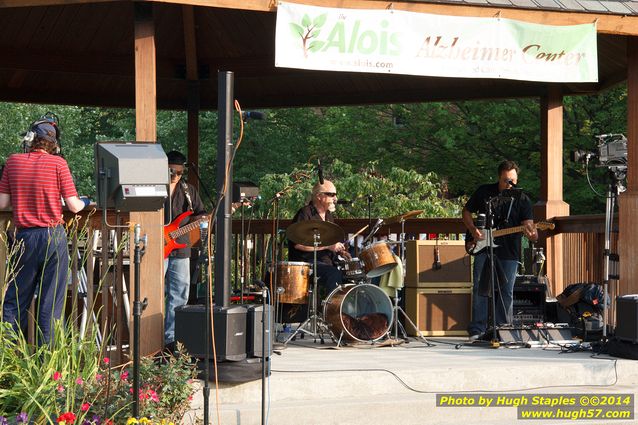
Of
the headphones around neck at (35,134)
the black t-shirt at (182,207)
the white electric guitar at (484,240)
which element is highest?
the headphones around neck at (35,134)

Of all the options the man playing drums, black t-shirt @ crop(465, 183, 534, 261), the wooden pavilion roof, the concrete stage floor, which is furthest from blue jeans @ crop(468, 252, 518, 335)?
the wooden pavilion roof

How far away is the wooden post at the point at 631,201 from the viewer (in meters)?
9.28

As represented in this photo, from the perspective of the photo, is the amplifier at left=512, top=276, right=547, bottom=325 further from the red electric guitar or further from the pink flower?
the pink flower

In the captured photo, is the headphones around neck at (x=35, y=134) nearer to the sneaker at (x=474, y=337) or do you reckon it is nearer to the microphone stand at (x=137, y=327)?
the microphone stand at (x=137, y=327)

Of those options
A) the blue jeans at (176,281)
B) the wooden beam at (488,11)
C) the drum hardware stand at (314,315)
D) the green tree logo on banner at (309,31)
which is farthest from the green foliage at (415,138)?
the green tree logo on banner at (309,31)

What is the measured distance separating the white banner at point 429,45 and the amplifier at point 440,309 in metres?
2.83

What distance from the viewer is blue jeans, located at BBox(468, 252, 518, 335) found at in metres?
10.2

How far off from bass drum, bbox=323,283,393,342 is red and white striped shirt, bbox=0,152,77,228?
10.5ft

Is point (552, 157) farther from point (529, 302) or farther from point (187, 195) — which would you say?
point (187, 195)

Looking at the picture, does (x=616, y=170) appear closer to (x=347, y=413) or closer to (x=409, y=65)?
(x=409, y=65)

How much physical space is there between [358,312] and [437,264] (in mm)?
1494

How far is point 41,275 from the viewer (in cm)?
718

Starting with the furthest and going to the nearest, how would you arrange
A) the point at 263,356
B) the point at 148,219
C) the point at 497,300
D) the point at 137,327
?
1. the point at 497,300
2. the point at 148,219
3. the point at 263,356
4. the point at 137,327

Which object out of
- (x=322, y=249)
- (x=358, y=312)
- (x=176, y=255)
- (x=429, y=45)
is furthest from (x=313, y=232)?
(x=429, y=45)
